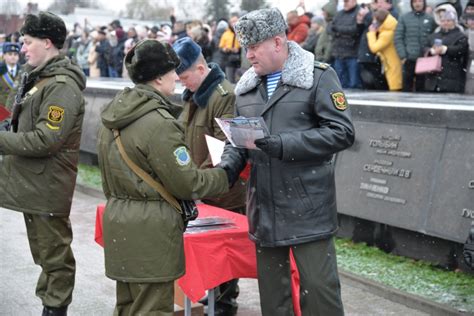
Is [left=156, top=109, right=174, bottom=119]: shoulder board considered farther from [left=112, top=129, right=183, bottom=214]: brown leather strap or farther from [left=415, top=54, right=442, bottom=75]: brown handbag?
[left=415, top=54, right=442, bottom=75]: brown handbag

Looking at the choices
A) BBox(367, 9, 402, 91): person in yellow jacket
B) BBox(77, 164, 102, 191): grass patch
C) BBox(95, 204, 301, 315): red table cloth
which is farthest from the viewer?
BBox(77, 164, 102, 191): grass patch

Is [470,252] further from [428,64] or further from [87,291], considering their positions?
[428,64]

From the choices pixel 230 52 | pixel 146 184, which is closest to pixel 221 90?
pixel 146 184

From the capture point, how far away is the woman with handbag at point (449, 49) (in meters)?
9.86

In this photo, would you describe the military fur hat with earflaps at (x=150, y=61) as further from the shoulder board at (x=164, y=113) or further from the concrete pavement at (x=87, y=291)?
the concrete pavement at (x=87, y=291)

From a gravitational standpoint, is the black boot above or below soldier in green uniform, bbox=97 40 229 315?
below

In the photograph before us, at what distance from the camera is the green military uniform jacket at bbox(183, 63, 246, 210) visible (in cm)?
514

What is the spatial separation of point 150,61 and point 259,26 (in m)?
0.60

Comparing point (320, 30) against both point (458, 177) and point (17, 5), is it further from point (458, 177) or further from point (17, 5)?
point (17, 5)

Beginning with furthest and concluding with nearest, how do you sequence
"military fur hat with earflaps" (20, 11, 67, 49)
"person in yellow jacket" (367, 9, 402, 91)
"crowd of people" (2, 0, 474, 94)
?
"person in yellow jacket" (367, 9, 402, 91) → "crowd of people" (2, 0, 474, 94) → "military fur hat with earflaps" (20, 11, 67, 49)

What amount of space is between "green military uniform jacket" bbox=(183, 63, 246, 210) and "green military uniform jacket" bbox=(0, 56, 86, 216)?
777mm

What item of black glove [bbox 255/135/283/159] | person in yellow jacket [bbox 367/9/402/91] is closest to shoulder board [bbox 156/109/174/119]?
black glove [bbox 255/135/283/159]

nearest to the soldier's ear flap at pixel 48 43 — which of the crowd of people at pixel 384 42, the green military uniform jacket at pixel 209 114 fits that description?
the green military uniform jacket at pixel 209 114

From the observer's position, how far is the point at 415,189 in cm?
661
